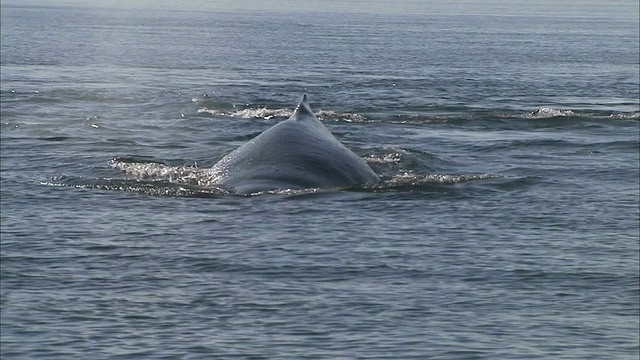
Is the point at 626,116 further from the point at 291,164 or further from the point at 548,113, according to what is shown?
the point at 291,164

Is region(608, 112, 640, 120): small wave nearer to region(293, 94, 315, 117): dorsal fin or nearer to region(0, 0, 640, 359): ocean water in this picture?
region(0, 0, 640, 359): ocean water

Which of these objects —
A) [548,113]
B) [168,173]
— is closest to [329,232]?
[168,173]

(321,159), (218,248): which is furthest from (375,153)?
(218,248)

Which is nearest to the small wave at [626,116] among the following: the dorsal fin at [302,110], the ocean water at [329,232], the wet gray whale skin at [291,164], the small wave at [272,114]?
the ocean water at [329,232]

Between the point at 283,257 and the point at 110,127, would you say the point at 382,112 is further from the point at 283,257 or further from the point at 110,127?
the point at 283,257

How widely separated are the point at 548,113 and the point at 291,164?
515 inches

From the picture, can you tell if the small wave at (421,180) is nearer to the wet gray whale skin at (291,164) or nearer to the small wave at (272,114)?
the wet gray whale skin at (291,164)

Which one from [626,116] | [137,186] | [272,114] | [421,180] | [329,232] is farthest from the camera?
[272,114]

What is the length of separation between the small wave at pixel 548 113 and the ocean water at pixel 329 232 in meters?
0.17

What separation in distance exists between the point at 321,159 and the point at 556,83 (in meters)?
24.2

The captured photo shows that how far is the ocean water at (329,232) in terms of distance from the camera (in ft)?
37.9

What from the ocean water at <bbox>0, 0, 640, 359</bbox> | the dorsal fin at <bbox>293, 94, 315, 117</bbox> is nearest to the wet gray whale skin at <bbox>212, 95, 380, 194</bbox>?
the ocean water at <bbox>0, 0, 640, 359</bbox>

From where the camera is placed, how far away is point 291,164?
19.5 m

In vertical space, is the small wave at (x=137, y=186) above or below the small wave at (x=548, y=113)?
above
